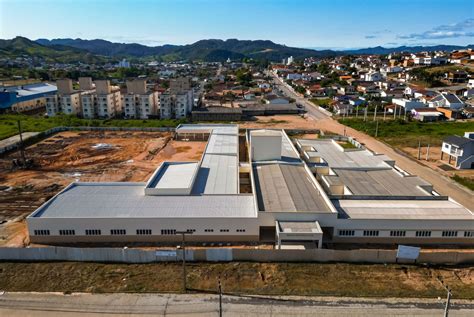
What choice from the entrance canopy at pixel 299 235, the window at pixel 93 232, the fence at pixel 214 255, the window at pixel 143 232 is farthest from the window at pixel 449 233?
the window at pixel 93 232

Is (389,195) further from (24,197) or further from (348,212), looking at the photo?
(24,197)

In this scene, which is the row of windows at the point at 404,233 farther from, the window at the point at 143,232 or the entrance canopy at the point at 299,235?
the window at the point at 143,232

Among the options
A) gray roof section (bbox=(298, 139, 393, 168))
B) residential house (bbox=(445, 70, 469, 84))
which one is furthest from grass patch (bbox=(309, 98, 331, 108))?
residential house (bbox=(445, 70, 469, 84))

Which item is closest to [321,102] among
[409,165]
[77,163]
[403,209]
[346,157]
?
[409,165]

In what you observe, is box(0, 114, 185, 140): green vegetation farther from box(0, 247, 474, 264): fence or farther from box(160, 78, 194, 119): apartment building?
box(0, 247, 474, 264): fence

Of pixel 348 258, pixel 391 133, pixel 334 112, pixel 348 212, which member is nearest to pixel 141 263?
pixel 348 258

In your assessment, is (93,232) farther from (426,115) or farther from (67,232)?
(426,115)
